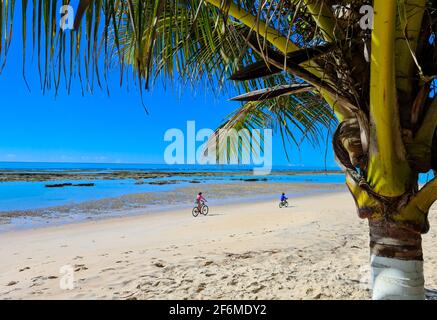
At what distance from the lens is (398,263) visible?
1686 millimetres

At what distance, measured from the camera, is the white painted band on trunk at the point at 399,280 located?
1679 mm

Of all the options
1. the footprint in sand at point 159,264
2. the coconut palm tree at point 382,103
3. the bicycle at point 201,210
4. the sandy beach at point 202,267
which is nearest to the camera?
the coconut palm tree at point 382,103

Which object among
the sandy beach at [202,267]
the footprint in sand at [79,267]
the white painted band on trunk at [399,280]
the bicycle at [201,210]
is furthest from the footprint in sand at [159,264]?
the bicycle at [201,210]

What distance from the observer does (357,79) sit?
1747 mm

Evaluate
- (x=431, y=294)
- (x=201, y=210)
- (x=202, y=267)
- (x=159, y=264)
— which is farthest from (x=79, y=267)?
(x=201, y=210)

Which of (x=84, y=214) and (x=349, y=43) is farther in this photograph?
(x=84, y=214)

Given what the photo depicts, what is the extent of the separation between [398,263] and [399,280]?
3.4 inches

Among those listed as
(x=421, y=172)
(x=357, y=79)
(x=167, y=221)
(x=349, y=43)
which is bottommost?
(x=167, y=221)

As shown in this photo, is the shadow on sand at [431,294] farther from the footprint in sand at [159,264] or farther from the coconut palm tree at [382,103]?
the footprint in sand at [159,264]

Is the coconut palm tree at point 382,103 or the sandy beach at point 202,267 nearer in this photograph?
the coconut palm tree at point 382,103

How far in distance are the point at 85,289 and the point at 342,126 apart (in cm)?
364
